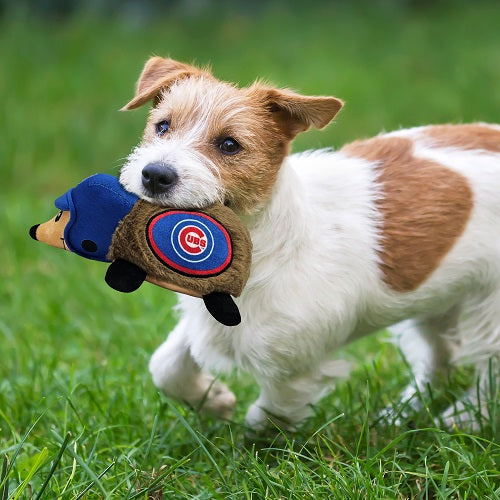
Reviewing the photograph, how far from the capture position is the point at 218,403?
144 inches

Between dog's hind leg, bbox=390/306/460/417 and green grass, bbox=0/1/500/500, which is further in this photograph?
dog's hind leg, bbox=390/306/460/417

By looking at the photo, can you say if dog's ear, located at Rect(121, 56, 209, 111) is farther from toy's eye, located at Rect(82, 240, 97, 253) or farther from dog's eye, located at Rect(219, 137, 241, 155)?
toy's eye, located at Rect(82, 240, 97, 253)

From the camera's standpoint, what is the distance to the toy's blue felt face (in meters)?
2.88

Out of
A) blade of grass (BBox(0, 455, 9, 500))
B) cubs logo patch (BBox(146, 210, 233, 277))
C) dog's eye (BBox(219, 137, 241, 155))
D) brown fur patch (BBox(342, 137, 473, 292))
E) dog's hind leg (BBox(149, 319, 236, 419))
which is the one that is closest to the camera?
blade of grass (BBox(0, 455, 9, 500))

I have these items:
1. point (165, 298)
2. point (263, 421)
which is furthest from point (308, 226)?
point (165, 298)

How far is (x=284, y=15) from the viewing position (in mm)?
11016

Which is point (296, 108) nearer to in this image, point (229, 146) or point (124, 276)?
point (229, 146)

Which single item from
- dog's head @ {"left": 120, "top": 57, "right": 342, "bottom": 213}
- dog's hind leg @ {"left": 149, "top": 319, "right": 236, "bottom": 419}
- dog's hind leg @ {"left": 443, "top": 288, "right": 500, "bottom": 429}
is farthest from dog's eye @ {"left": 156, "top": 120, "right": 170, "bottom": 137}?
dog's hind leg @ {"left": 443, "top": 288, "right": 500, "bottom": 429}

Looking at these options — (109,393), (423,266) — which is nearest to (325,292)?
(423,266)

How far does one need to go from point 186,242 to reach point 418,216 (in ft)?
3.53

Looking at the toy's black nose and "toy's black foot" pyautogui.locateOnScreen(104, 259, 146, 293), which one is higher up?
the toy's black nose

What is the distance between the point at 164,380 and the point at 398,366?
1324 mm

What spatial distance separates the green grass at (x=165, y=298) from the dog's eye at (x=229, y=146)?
Result: 727 mm

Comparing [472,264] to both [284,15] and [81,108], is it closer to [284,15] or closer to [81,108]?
[81,108]
